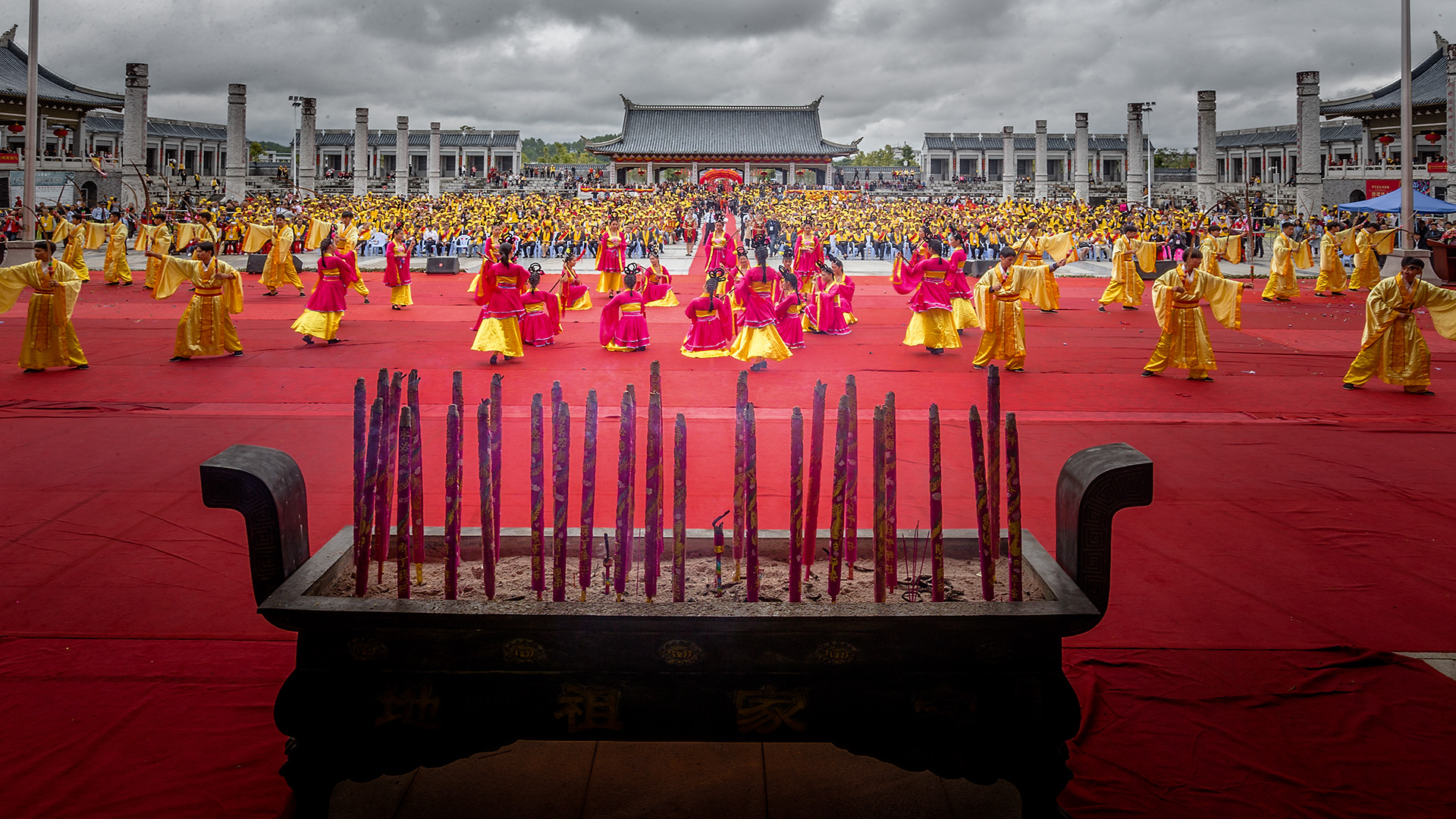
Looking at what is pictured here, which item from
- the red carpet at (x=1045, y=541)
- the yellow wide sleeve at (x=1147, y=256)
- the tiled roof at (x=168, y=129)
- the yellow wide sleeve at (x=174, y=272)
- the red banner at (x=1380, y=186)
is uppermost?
the tiled roof at (x=168, y=129)

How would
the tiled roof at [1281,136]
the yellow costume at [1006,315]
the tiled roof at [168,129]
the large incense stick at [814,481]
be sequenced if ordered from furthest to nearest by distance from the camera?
the tiled roof at [168,129] → the tiled roof at [1281,136] → the yellow costume at [1006,315] → the large incense stick at [814,481]

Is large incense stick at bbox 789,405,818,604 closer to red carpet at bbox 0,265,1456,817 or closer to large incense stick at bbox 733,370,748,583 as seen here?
large incense stick at bbox 733,370,748,583

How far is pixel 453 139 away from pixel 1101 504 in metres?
67.6

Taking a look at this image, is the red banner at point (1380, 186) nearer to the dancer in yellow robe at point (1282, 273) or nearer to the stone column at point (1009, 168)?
the stone column at point (1009, 168)

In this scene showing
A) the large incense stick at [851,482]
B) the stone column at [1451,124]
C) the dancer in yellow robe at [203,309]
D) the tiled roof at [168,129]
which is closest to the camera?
the large incense stick at [851,482]

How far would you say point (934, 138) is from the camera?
208ft

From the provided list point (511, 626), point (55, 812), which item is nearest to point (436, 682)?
point (511, 626)

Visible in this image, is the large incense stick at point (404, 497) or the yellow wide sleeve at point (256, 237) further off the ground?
the yellow wide sleeve at point (256, 237)

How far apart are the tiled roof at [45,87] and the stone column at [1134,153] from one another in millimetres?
45643

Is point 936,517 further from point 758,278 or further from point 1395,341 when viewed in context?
point 1395,341

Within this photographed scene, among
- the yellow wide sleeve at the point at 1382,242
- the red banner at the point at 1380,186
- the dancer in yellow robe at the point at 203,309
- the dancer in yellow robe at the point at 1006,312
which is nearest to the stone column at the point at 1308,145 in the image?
the red banner at the point at 1380,186

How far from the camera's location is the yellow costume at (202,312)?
32.7ft

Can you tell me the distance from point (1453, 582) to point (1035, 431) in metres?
3.18

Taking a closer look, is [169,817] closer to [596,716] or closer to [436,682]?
[436,682]
